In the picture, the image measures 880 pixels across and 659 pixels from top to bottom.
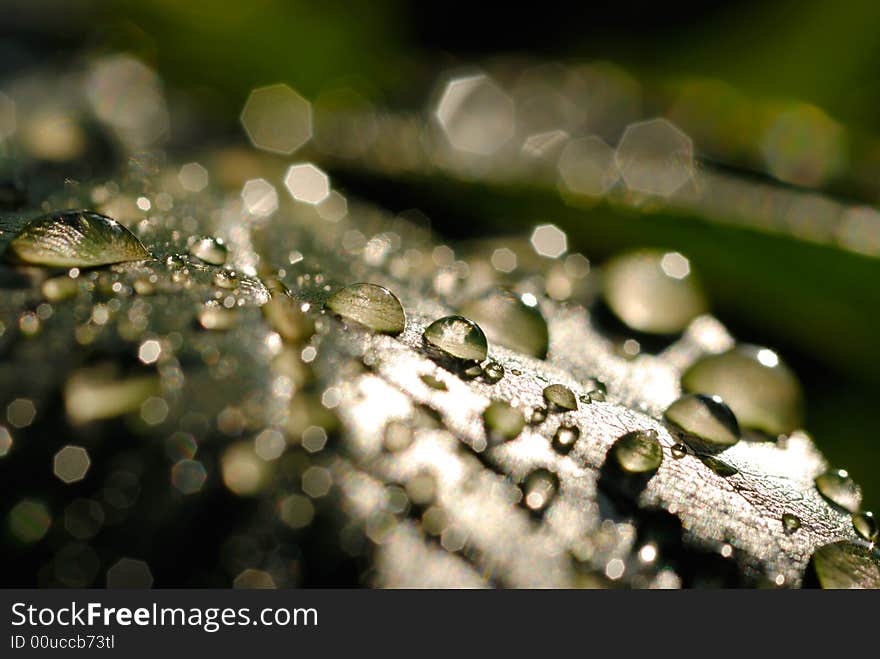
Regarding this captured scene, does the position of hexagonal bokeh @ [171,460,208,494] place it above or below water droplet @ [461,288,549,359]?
above

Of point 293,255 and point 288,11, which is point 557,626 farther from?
point 288,11

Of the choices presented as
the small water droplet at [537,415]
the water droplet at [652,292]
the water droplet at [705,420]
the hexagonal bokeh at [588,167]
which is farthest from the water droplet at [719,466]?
the hexagonal bokeh at [588,167]

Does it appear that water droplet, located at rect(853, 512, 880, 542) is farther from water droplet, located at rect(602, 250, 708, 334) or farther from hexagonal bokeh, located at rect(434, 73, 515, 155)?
hexagonal bokeh, located at rect(434, 73, 515, 155)

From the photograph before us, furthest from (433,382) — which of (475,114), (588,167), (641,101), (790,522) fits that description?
(641,101)

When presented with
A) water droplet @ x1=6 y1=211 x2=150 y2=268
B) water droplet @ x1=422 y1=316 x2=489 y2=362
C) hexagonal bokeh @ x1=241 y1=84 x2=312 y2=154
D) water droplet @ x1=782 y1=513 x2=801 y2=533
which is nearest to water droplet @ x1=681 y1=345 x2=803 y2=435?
water droplet @ x1=782 y1=513 x2=801 y2=533

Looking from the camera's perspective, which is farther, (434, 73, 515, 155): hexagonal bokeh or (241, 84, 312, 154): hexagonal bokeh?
(434, 73, 515, 155): hexagonal bokeh

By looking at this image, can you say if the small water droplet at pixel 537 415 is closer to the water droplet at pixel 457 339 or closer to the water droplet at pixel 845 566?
the water droplet at pixel 457 339
